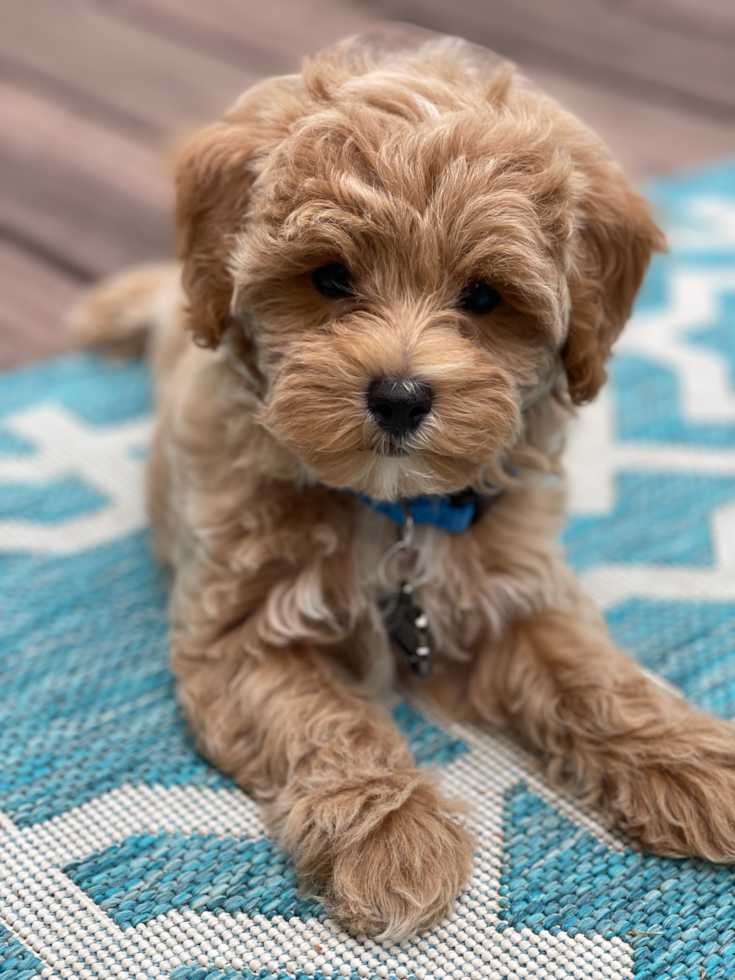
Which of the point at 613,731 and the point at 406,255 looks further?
the point at 613,731

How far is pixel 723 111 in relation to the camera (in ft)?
17.3

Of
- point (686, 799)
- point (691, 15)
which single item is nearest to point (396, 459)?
point (686, 799)

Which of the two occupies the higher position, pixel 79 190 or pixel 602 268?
pixel 602 268

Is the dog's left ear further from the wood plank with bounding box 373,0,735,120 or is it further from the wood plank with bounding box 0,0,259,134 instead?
the wood plank with bounding box 373,0,735,120

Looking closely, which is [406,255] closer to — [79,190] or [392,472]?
[392,472]

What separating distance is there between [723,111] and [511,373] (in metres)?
4.27

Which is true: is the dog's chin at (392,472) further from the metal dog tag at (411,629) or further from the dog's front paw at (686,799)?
the dog's front paw at (686,799)

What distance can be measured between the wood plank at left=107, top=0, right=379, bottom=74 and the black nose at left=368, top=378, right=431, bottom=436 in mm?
4313

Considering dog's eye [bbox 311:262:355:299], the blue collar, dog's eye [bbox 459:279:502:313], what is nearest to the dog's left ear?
dog's eye [bbox 459:279:502:313]

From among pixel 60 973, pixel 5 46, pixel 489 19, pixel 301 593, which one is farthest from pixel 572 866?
pixel 489 19

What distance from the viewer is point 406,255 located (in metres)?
1.59

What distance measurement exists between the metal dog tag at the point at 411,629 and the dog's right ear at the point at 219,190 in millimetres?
583

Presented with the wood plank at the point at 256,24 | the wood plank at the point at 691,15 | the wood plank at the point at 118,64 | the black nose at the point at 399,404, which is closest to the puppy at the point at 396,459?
the black nose at the point at 399,404

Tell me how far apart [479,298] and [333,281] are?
23 cm
